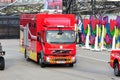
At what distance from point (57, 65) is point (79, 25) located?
25.6 m

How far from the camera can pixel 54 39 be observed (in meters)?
23.7

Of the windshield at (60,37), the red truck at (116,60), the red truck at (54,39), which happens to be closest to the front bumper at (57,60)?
the red truck at (54,39)

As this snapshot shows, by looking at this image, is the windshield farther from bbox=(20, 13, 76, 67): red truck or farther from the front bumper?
the front bumper

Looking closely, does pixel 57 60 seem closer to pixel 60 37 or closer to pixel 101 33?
pixel 60 37

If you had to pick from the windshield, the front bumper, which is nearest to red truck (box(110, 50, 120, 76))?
the front bumper

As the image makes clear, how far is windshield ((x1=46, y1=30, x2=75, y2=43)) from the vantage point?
933 inches

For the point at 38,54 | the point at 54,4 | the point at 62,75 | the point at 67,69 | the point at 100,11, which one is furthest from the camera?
the point at 100,11

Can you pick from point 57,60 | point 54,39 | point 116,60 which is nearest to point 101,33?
point 54,39

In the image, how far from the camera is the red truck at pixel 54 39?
23.4 m

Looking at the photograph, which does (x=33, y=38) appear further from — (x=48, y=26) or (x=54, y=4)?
(x=54, y=4)

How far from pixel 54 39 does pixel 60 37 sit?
337mm

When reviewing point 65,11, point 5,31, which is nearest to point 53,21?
point 65,11

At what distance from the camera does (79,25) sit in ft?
165

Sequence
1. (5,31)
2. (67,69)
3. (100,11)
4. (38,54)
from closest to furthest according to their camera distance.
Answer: (67,69)
(38,54)
(100,11)
(5,31)
